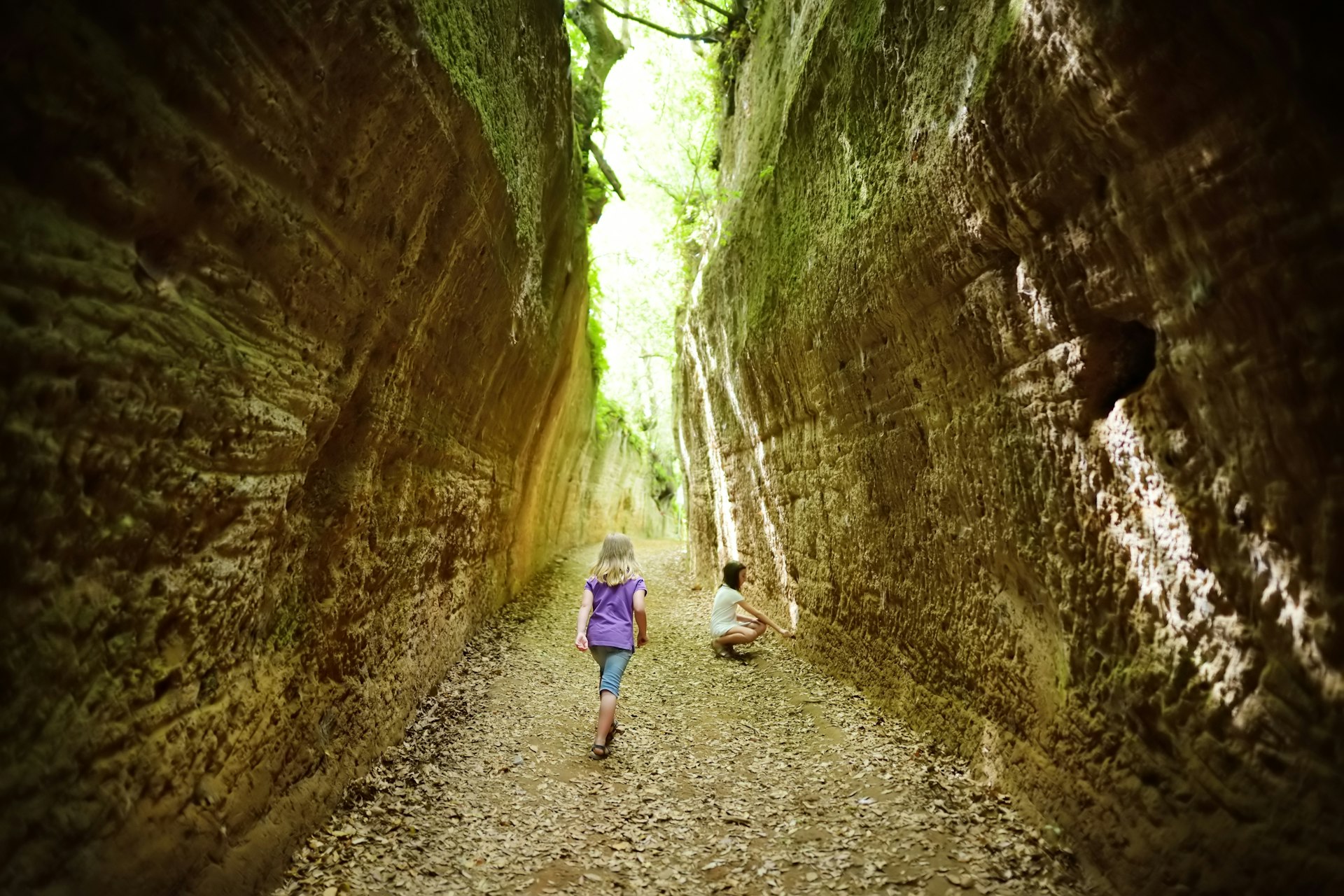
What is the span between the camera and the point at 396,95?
149 inches

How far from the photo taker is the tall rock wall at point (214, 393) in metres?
2.26

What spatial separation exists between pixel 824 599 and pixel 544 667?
3.52 metres

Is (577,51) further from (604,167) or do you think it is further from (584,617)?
(584,617)

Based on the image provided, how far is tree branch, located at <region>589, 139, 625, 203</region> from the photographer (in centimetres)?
1162

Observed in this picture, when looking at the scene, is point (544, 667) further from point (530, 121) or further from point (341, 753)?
point (530, 121)

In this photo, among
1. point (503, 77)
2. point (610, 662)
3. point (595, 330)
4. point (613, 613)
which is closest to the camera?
point (503, 77)

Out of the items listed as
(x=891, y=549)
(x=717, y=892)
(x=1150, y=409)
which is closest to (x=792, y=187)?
(x=891, y=549)

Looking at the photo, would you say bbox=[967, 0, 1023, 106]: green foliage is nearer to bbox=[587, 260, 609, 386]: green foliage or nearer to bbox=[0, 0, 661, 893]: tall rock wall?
bbox=[0, 0, 661, 893]: tall rock wall

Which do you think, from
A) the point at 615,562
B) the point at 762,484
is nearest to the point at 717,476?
the point at 762,484

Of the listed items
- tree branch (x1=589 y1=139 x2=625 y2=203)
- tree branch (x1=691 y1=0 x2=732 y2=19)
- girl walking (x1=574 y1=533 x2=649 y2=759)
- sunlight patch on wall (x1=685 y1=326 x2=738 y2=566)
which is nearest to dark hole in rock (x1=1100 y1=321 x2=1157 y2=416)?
girl walking (x1=574 y1=533 x2=649 y2=759)

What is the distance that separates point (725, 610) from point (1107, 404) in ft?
19.9

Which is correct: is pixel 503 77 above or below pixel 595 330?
below

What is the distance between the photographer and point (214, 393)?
305 centimetres

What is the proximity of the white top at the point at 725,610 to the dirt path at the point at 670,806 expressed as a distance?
1.19m
